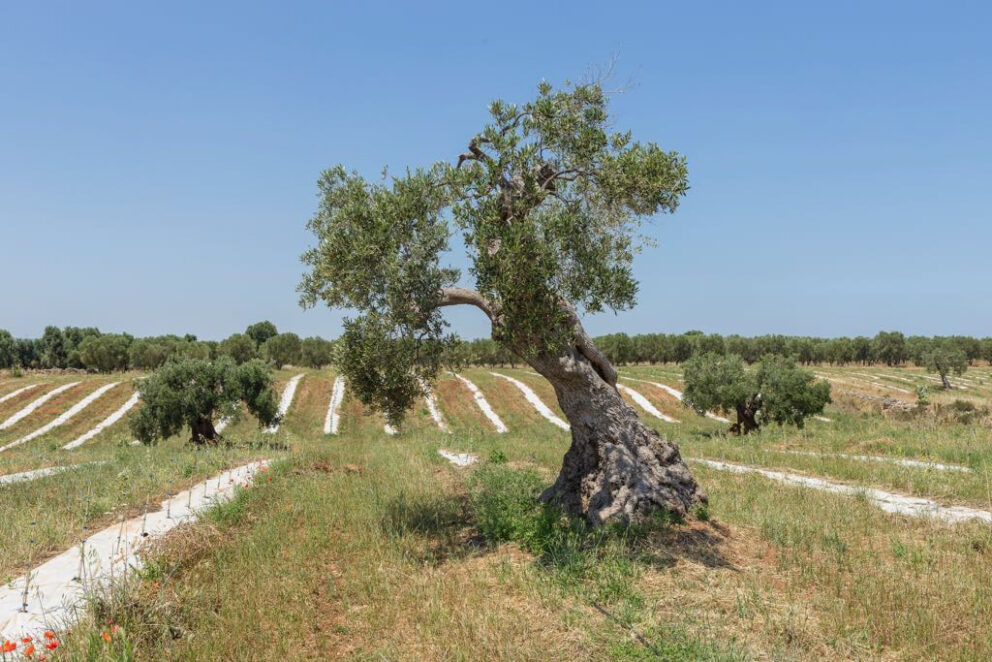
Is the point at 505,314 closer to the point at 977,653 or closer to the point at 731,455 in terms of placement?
the point at 977,653

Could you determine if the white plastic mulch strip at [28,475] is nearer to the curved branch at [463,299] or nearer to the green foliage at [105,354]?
the curved branch at [463,299]

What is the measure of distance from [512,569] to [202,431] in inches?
1534

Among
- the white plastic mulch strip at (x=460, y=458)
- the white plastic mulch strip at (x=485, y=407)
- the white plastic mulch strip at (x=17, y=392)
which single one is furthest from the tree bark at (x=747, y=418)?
A: the white plastic mulch strip at (x=17, y=392)

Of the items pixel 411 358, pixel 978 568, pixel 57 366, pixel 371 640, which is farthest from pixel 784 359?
pixel 57 366

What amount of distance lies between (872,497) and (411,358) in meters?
12.9

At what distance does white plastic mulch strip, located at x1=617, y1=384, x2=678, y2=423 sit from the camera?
222ft

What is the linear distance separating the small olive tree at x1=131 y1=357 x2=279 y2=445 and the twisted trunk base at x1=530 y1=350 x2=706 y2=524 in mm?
33326

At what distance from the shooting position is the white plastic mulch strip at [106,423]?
54769mm

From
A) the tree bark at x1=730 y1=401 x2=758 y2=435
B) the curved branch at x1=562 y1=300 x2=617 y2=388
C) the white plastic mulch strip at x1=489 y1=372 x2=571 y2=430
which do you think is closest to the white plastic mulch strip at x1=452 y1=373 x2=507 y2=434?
the white plastic mulch strip at x1=489 y1=372 x2=571 y2=430

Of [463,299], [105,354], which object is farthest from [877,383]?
[105,354]

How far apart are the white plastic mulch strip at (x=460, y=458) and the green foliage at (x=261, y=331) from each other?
15967 cm

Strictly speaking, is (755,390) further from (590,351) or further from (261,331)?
(261,331)

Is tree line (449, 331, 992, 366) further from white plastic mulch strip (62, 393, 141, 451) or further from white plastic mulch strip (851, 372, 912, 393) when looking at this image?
white plastic mulch strip (62, 393, 141, 451)

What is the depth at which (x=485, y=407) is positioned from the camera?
70188 mm
